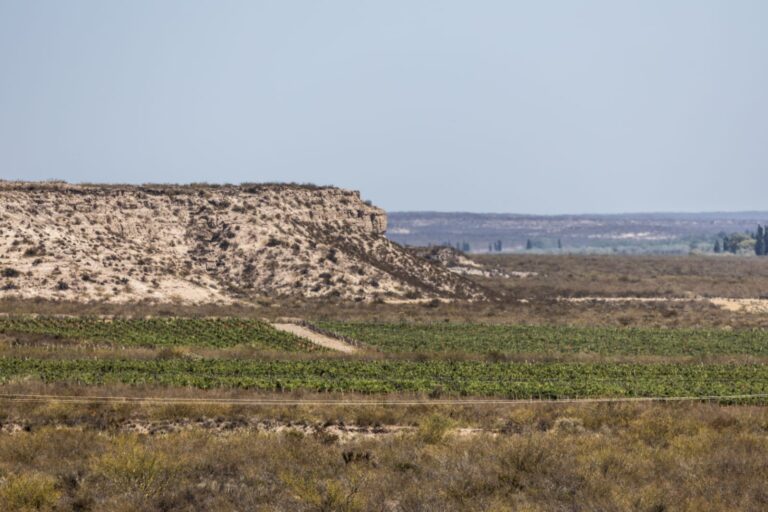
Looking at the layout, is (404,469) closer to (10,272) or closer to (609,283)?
(10,272)

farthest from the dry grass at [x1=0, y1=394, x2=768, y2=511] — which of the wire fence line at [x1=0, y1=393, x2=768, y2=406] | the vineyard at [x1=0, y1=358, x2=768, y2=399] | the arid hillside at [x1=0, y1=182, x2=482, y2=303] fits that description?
the arid hillside at [x1=0, y1=182, x2=482, y2=303]

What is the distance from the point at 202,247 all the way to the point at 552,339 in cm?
4721

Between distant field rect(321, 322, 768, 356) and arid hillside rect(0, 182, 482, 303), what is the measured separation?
22.9m

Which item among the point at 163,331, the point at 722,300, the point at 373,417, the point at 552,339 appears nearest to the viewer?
the point at 373,417

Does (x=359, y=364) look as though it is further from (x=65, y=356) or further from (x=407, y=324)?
(x=407, y=324)

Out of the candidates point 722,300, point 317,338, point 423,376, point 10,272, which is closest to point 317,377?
point 423,376

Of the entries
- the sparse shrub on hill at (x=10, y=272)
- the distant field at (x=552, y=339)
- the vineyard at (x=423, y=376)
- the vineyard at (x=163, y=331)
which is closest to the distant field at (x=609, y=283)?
the distant field at (x=552, y=339)

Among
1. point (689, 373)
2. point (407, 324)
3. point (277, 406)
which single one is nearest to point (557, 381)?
point (689, 373)

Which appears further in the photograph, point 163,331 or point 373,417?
point 163,331

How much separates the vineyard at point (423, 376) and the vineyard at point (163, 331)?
10.2 meters

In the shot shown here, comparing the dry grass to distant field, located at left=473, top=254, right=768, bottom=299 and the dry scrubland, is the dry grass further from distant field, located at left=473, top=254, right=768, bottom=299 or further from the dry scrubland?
distant field, located at left=473, top=254, right=768, bottom=299

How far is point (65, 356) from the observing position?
5506 centimetres

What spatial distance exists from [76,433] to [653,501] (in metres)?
17.3

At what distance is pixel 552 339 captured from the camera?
70625mm
